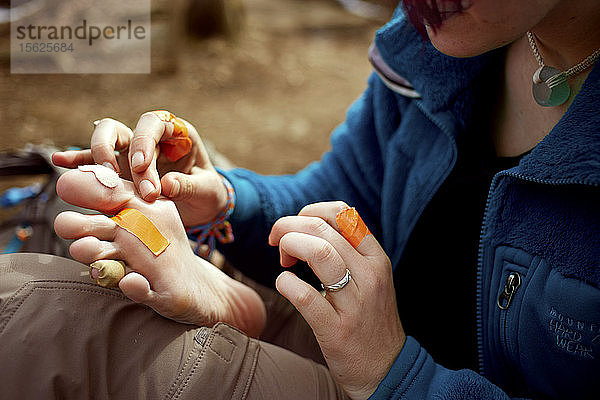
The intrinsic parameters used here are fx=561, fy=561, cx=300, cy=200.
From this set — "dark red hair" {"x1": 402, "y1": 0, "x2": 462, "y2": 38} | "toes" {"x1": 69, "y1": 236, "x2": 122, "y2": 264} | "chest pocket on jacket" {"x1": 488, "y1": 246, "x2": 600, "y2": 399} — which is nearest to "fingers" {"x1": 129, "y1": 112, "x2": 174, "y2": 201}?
"toes" {"x1": 69, "y1": 236, "x2": 122, "y2": 264}

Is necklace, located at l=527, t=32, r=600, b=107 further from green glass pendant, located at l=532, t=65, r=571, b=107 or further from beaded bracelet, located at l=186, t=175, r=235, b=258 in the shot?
beaded bracelet, located at l=186, t=175, r=235, b=258

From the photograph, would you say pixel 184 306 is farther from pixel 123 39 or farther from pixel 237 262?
pixel 123 39

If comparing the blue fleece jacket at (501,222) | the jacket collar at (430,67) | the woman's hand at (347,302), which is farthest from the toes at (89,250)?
the jacket collar at (430,67)

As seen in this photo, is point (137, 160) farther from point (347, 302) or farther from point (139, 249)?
point (347, 302)

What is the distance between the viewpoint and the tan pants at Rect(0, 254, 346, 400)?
1.98 ft

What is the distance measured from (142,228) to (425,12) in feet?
1.42

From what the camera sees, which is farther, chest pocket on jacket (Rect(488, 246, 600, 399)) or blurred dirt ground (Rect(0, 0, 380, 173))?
blurred dirt ground (Rect(0, 0, 380, 173))

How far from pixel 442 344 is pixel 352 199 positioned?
1.10ft

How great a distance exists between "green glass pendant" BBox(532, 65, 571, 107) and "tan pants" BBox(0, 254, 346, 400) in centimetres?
51

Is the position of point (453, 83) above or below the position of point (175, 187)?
above

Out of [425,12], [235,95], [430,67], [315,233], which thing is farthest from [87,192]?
[235,95]

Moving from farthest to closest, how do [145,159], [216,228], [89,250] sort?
[216,228]
[145,159]
[89,250]

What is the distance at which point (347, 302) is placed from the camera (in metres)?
0.69

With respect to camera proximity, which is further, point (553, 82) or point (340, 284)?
point (553, 82)
